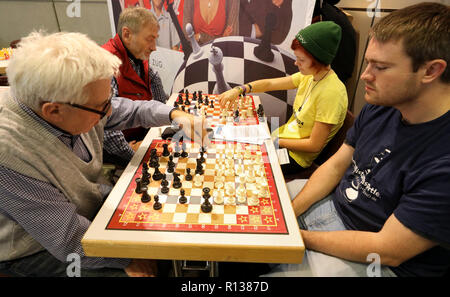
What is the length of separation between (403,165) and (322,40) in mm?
1168

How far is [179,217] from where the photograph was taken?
1.21 m

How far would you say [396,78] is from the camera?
114cm

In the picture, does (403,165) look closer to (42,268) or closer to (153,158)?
(153,158)

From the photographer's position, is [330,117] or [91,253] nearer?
[91,253]

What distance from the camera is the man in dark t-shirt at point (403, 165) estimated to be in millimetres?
1029

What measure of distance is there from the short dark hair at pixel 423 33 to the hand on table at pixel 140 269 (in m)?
1.51

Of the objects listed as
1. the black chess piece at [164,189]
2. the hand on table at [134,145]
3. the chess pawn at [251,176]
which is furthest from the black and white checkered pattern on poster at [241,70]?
the black chess piece at [164,189]

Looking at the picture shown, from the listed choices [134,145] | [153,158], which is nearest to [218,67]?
[134,145]

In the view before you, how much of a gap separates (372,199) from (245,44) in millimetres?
2696

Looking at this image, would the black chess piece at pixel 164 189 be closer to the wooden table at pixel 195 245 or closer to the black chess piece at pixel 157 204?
the black chess piece at pixel 157 204

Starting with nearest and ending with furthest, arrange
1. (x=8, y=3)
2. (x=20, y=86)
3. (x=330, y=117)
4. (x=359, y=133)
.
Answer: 1. (x=20, y=86)
2. (x=359, y=133)
3. (x=330, y=117)
4. (x=8, y=3)
